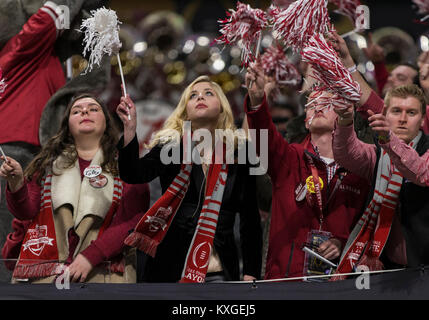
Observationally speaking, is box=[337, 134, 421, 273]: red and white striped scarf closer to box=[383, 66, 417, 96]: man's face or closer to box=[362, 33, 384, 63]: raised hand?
box=[383, 66, 417, 96]: man's face

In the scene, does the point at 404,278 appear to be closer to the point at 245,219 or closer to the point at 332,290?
the point at 332,290

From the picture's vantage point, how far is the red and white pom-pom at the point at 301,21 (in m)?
3.27

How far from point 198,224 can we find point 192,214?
116mm

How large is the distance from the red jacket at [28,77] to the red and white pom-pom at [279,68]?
3.72 feet

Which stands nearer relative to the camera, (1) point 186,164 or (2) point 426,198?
(2) point 426,198

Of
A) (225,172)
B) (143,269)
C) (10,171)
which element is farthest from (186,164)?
(10,171)

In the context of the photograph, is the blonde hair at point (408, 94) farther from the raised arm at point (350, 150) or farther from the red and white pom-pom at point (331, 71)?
the red and white pom-pom at point (331, 71)

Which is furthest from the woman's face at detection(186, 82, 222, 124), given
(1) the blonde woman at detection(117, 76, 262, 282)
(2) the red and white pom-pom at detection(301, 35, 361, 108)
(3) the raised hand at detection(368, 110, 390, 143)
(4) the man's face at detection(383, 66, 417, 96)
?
(4) the man's face at detection(383, 66, 417, 96)

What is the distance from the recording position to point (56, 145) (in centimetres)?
380

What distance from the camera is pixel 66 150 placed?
382cm

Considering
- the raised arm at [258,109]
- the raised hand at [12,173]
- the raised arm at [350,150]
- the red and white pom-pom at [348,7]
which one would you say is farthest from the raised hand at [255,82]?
the red and white pom-pom at [348,7]
